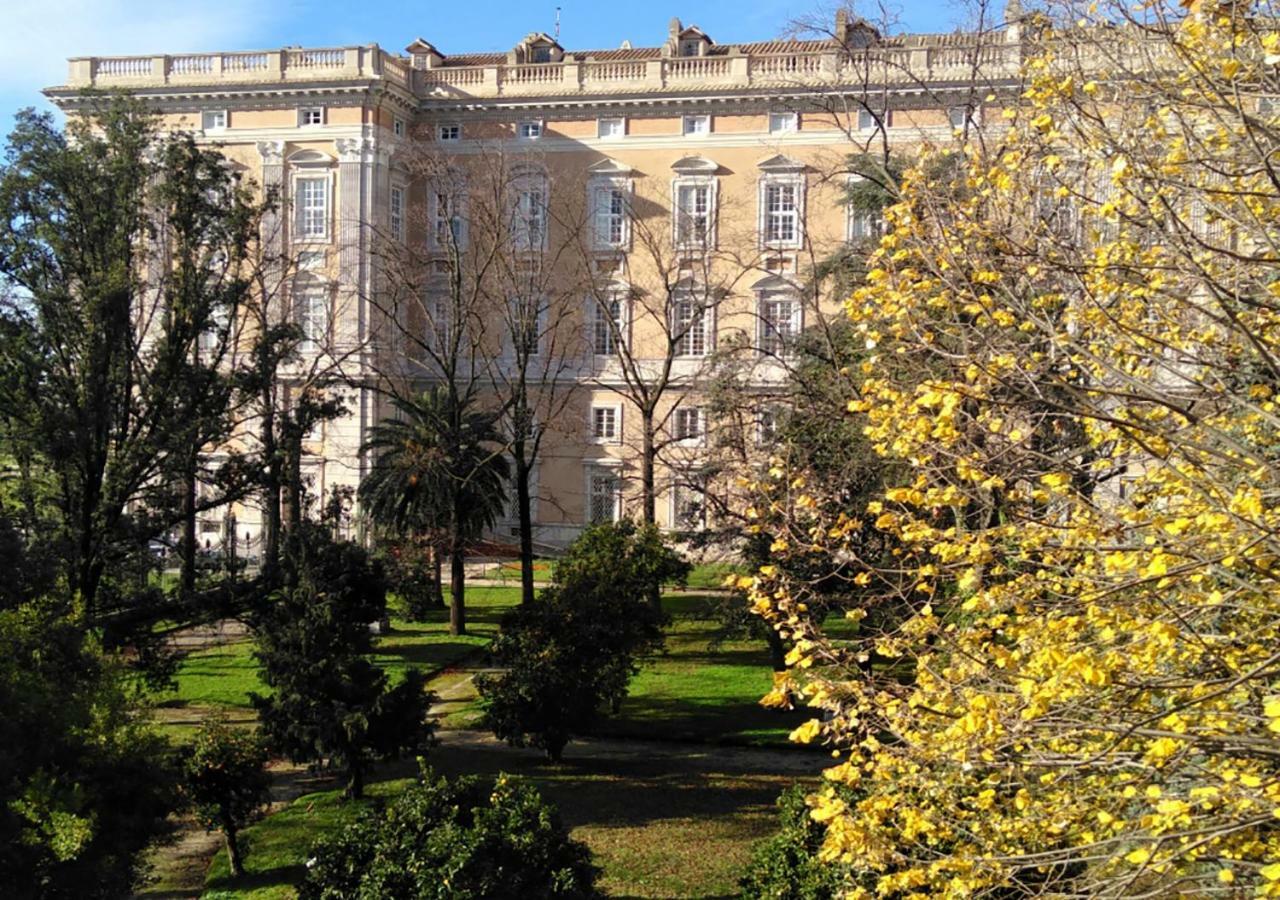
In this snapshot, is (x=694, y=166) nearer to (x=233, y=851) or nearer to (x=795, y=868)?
(x=233, y=851)

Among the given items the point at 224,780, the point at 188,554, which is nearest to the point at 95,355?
the point at 188,554

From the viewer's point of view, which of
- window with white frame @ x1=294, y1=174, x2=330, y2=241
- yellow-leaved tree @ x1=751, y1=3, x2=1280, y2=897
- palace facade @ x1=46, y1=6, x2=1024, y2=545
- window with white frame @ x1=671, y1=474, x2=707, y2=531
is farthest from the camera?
window with white frame @ x1=294, y1=174, x2=330, y2=241

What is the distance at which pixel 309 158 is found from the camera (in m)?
38.6

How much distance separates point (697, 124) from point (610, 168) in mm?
3194

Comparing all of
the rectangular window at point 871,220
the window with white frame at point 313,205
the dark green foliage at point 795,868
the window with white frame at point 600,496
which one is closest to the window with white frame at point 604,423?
the window with white frame at point 600,496

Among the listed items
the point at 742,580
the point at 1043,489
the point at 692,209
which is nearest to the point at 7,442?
the point at 742,580

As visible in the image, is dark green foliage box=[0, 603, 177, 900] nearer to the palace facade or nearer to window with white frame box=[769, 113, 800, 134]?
the palace facade

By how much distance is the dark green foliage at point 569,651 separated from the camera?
52.7ft

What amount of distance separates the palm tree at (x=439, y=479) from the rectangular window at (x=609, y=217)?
44.7 ft

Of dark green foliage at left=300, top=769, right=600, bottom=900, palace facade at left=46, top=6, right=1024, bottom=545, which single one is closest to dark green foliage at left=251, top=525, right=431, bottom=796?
dark green foliage at left=300, top=769, right=600, bottom=900

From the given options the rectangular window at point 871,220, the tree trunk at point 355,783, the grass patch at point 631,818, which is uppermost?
the rectangular window at point 871,220

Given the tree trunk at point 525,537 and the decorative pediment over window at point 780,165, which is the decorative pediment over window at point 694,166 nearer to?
the decorative pediment over window at point 780,165

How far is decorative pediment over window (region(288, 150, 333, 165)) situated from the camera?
38.5 m

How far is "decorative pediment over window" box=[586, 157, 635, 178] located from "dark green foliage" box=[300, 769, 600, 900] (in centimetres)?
3199
